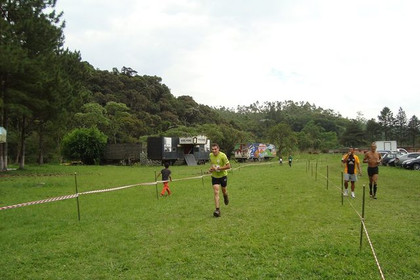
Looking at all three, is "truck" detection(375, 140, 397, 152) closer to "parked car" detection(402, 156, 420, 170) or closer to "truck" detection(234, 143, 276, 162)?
"truck" detection(234, 143, 276, 162)

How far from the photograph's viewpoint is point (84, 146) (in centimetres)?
4409

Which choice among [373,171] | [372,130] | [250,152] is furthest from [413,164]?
[372,130]

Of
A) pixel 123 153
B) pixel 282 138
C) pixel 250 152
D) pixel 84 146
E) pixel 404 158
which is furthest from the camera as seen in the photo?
pixel 282 138

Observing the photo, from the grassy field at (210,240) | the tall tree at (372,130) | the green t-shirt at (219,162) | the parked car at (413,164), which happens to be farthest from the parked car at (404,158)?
the tall tree at (372,130)

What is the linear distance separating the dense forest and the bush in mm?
818

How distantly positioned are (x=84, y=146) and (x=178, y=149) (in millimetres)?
12505

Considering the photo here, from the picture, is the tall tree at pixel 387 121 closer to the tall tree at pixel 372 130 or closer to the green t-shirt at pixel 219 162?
the tall tree at pixel 372 130

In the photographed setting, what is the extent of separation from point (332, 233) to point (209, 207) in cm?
402

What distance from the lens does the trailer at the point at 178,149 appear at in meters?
40.8

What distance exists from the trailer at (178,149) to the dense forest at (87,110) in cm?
865

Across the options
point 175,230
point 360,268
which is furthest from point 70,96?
point 360,268

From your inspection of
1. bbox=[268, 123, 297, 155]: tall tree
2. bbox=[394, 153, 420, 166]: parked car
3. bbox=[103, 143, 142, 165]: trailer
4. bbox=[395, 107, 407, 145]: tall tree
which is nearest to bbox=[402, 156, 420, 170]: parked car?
bbox=[394, 153, 420, 166]: parked car

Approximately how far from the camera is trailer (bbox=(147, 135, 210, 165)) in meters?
40.8

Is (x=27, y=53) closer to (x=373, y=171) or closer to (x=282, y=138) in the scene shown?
(x=373, y=171)
